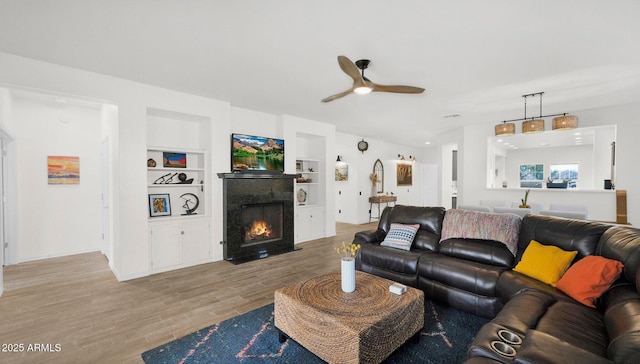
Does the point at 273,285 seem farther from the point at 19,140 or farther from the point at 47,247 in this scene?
the point at 19,140

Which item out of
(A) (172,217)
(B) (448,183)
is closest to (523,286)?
(A) (172,217)

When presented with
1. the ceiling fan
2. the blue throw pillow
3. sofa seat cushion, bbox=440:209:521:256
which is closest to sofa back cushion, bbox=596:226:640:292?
sofa seat cushion, bbox=440:209:521:256

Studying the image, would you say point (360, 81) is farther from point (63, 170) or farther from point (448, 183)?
point (448, 183)

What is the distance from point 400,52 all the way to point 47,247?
21.6 feet

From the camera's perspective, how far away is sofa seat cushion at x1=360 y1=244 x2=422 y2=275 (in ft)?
10.7

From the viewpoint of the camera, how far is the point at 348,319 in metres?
1.91

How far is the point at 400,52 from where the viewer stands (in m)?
2.96

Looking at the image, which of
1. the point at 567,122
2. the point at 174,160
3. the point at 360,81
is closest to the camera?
the point at 360,81

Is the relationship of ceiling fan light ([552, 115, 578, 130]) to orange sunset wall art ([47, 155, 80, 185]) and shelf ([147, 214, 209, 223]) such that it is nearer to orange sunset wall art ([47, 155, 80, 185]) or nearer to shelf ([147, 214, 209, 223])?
shelf ([147, 214, 209, 223])

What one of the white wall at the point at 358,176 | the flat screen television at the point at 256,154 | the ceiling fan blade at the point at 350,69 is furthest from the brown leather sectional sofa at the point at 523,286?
the white wall at the point at 358,176

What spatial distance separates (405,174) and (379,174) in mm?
1594

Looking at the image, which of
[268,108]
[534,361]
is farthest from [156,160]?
[534,361]

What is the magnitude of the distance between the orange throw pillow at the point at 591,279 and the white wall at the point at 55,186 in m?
6.83

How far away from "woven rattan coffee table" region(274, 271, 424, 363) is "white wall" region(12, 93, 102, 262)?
505 cm
